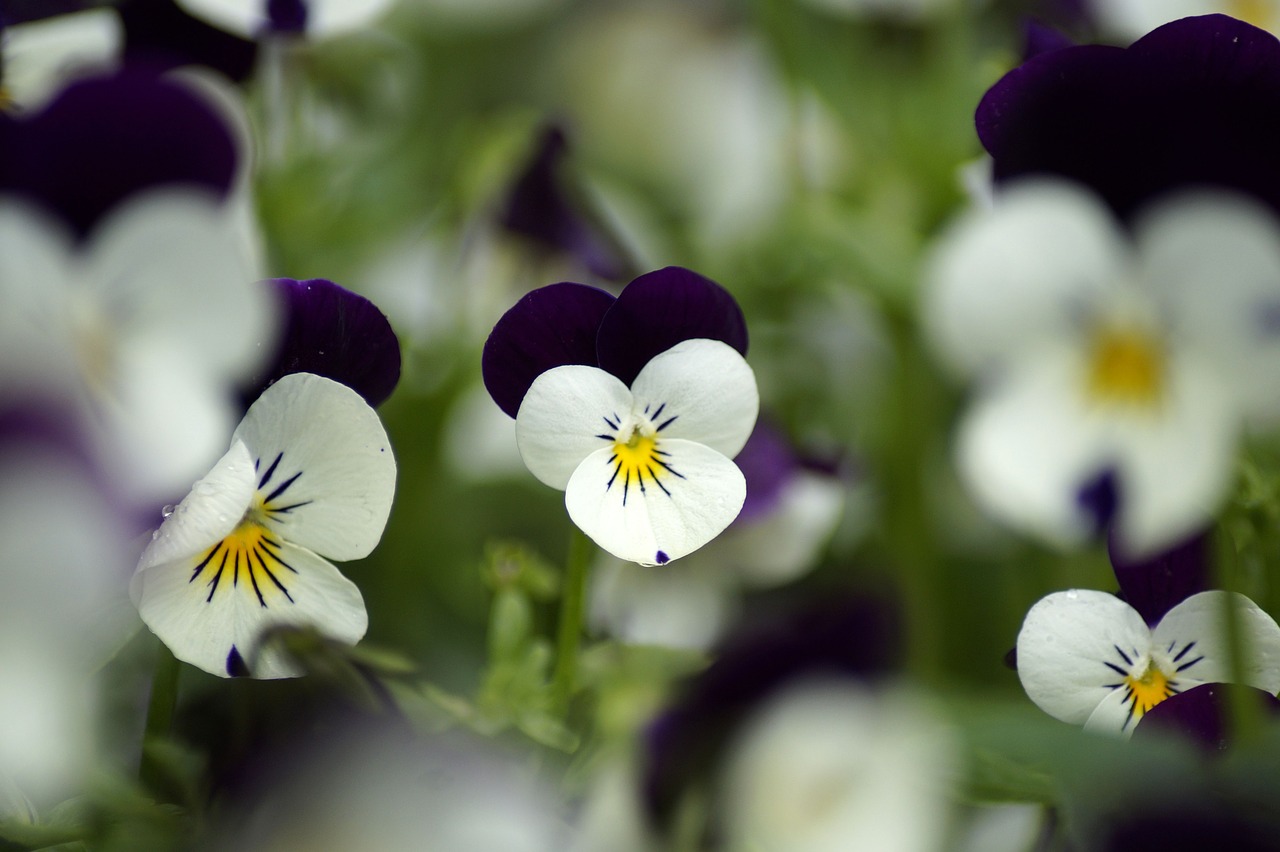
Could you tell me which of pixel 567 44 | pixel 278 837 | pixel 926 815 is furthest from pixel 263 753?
pixel 567 44

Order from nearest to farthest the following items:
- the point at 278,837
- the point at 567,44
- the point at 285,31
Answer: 1. the point at 278,837
2. the point at 285,31
3. the point at 567,44

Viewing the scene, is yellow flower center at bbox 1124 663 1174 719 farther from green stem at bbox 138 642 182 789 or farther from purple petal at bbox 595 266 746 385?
green stem at bbox 138 642 182 789

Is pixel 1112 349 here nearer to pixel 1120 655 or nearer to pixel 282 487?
pixel 1120 655

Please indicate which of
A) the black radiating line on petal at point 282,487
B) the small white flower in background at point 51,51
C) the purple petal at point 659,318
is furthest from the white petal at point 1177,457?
the small white flower in background at point 51,51

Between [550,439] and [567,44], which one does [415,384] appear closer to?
[550,439]

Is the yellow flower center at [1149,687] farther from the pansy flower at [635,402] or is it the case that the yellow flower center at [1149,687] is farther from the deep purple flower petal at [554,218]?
the deep purple flower petal at [554,218]

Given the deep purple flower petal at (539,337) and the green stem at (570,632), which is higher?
the deep purple flower petal at (539,337)

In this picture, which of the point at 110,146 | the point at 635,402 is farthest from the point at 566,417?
the point at 110,146
